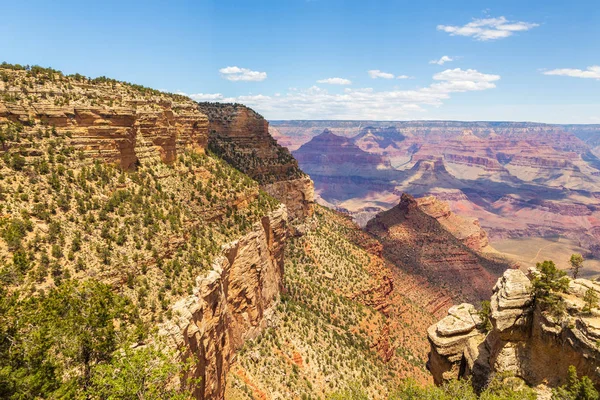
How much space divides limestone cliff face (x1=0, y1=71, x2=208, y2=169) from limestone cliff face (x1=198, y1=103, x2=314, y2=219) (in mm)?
22990

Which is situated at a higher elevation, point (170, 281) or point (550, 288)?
point (550, 288)

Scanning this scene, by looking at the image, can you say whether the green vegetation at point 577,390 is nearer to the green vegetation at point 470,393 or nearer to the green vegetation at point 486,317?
the green vegetation at point 470,393

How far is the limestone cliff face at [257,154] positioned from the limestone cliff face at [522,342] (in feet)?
132

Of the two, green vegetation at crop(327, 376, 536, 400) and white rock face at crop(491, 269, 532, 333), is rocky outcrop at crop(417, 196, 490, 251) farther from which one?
green vegetation at crop(327, 376, 536, 400)

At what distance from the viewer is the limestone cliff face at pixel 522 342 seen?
1986 cm

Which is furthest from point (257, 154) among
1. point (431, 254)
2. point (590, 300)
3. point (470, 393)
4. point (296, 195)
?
point (431, 254)

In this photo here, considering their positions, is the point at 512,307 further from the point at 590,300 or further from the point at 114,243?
the point at 114,243

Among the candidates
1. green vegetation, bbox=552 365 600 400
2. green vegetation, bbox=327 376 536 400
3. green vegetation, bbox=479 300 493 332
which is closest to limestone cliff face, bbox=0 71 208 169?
green vegetation, bbox=327 376 536 400

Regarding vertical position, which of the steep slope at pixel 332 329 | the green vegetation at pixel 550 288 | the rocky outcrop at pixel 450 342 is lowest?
the steep slope at pixel 332 329

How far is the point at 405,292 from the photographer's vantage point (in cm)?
7981

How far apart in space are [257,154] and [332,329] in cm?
3634

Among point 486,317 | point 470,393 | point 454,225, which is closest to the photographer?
point 470,393

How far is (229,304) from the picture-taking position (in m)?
34.2

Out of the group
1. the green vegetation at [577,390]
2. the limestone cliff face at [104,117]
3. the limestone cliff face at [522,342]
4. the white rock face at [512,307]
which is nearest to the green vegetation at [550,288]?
the limestone cliff face at [522,342]
